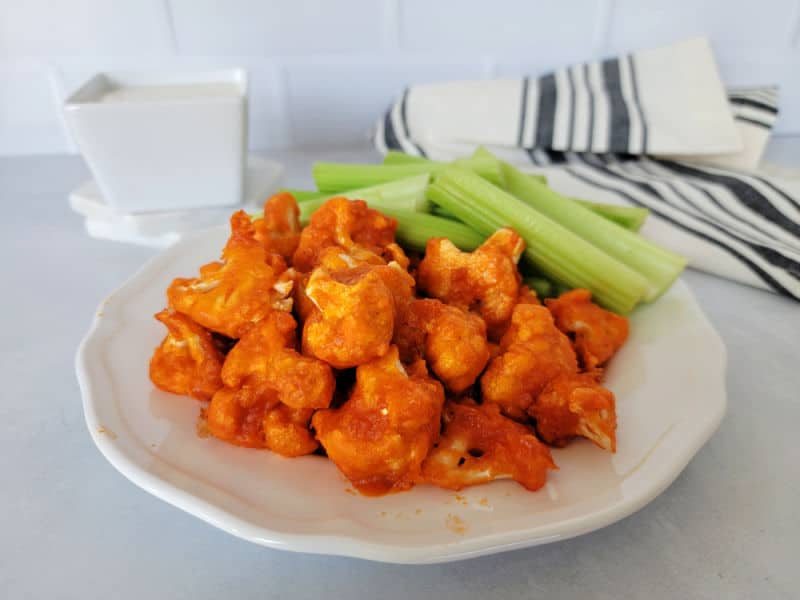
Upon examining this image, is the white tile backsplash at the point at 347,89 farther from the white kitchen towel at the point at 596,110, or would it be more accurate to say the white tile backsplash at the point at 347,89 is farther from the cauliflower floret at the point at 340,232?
the cauliflower floret at the point at 340,232

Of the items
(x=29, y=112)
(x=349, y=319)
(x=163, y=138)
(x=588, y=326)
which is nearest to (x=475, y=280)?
(x=588, y=326)

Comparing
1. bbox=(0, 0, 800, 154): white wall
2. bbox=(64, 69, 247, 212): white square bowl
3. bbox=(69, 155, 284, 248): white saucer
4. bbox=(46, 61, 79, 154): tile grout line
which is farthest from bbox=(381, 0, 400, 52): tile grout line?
bbox=(46, 61, 79, 154): tile grout line

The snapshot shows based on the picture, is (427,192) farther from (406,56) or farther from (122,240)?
(406,56)

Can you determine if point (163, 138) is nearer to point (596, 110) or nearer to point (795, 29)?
point (596, 110)

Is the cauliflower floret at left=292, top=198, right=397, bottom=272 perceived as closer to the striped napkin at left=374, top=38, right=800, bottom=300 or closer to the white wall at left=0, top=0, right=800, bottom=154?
the striped napkin at left=374, top=38, right=800, bottom=300

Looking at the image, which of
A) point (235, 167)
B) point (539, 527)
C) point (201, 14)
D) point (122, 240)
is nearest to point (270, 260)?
point (539, 527)

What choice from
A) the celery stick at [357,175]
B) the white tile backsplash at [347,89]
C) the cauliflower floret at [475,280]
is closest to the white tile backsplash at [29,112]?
the white tile backsplash at [347,89]
